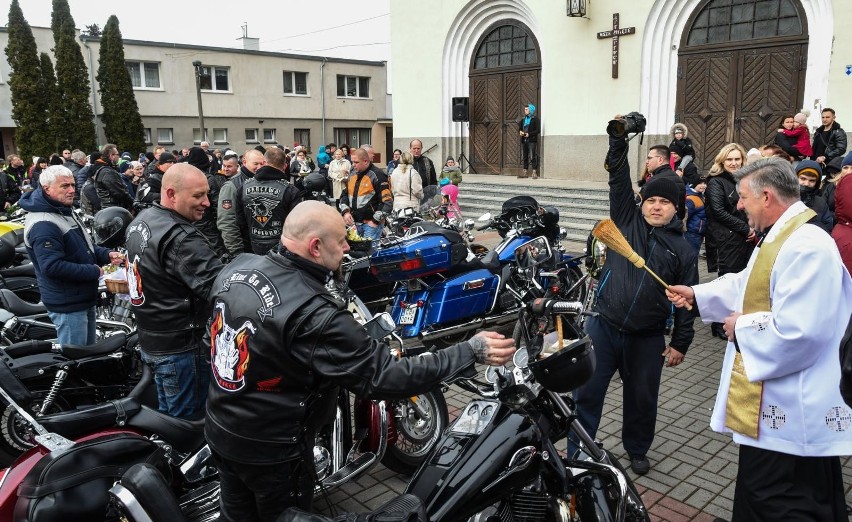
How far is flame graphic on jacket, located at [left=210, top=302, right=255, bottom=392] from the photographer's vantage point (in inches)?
90.0

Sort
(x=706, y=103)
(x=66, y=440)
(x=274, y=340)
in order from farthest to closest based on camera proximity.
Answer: (x=706, y=103) < (x=66, y=440) < (x=274, y=340)

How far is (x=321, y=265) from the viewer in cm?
240

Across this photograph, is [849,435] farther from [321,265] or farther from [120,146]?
[120,146]

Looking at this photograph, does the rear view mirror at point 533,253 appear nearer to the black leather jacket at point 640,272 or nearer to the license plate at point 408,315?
the license plate at point 408,315

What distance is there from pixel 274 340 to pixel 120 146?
103ft

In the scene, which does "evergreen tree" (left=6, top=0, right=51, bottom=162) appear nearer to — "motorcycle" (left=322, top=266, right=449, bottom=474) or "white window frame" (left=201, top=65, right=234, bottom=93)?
"white window frame" (left=201, top=65, right=234, bottom=93)

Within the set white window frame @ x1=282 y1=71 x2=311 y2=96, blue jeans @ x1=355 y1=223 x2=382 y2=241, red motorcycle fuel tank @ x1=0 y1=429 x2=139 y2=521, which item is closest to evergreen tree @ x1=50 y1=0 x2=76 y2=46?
white window frame @ x1=282 y1=71 x2=311 y2=96

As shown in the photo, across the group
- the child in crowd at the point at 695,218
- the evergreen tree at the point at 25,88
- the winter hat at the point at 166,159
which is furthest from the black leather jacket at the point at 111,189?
the evergreen tree at the point at 25,88

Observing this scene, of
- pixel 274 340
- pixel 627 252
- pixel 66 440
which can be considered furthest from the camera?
pixel 627 252

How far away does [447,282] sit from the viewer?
234 inches

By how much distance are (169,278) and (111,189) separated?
789cm

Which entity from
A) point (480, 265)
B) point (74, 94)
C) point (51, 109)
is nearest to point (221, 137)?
point (74, 94)

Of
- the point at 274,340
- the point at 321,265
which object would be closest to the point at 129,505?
the point at 274,340

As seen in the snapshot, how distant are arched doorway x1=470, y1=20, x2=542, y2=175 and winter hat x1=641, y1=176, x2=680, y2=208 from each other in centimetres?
1267
